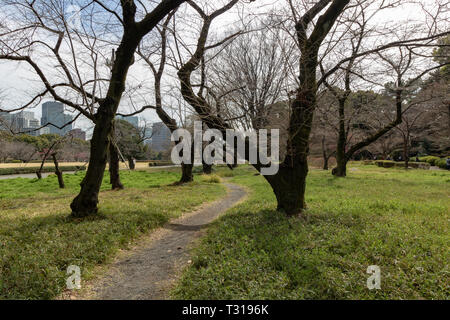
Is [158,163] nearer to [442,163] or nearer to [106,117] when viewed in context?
[442,163]

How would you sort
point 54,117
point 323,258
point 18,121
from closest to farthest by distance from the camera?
point 323,258 → point 18,121 → point 54,117

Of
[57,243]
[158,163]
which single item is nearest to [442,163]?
[57,243]

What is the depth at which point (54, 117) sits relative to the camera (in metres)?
9.70

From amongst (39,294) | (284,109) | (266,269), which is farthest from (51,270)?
(284,109)

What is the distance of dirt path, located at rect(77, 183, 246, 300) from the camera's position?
9.70 feet

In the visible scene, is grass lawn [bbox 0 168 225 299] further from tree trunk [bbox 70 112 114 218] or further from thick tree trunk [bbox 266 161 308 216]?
thick tree trunk [bbox 266 161 308 216]

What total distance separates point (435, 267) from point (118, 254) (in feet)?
14.5

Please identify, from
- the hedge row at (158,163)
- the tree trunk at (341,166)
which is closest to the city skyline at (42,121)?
the tree trunk at (341,166)

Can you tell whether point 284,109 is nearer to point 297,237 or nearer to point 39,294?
point 297,237

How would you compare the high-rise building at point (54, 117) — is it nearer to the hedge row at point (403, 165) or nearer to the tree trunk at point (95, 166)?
the tree trunk at point (95, 166)

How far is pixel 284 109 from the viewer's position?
5.92 metres

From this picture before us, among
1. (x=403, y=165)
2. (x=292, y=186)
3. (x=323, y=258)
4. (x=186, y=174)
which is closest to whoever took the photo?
(x=323, y=258)

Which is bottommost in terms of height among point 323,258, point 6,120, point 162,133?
point 323,258

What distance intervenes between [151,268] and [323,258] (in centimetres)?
244
